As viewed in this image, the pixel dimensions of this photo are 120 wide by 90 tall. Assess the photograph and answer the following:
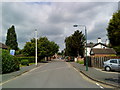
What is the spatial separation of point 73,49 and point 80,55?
14.5ft

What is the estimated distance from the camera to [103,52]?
58.0 metres

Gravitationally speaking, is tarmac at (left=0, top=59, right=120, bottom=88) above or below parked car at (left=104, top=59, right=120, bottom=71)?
below

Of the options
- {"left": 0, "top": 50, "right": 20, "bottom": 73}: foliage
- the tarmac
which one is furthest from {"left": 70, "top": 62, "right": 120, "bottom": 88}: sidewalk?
{"left": 0, "top": 50, "right": 20, "bottom": 73}: foliage

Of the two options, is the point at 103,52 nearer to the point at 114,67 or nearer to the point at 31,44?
the point at 31,44

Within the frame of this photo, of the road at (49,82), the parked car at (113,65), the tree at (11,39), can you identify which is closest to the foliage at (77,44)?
the tree at (11,39)

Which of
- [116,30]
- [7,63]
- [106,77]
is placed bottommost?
[106,77]

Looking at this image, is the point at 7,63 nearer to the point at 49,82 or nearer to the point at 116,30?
the point at 49,82

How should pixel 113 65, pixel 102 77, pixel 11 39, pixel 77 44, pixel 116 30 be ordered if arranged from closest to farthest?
pixel 116 30, pixel 102 77, pixel 113 65, pixel 77 44, pixel 11 39

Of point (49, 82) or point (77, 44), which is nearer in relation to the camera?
point (49, 82)

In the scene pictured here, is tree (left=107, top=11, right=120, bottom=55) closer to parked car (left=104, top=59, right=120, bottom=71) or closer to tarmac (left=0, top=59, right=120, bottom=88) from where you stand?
tarmac (left=0, top=59, right=120, bottom=88)

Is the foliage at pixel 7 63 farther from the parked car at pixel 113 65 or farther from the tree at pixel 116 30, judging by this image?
the tree at pixel 116 30

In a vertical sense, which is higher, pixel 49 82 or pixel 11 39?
pixel 11 39

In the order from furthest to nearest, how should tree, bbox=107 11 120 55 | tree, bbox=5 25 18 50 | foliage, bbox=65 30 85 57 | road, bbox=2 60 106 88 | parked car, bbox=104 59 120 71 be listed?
tree, bbox=5 25 18 50
foliage, bbox=65 30 85 57
parked car, bbox=104 59 120 71
tree, bbox=107 11 120 55
road, bbox=2 60 106 88

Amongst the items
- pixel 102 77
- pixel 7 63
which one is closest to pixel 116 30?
pixel 102 77
